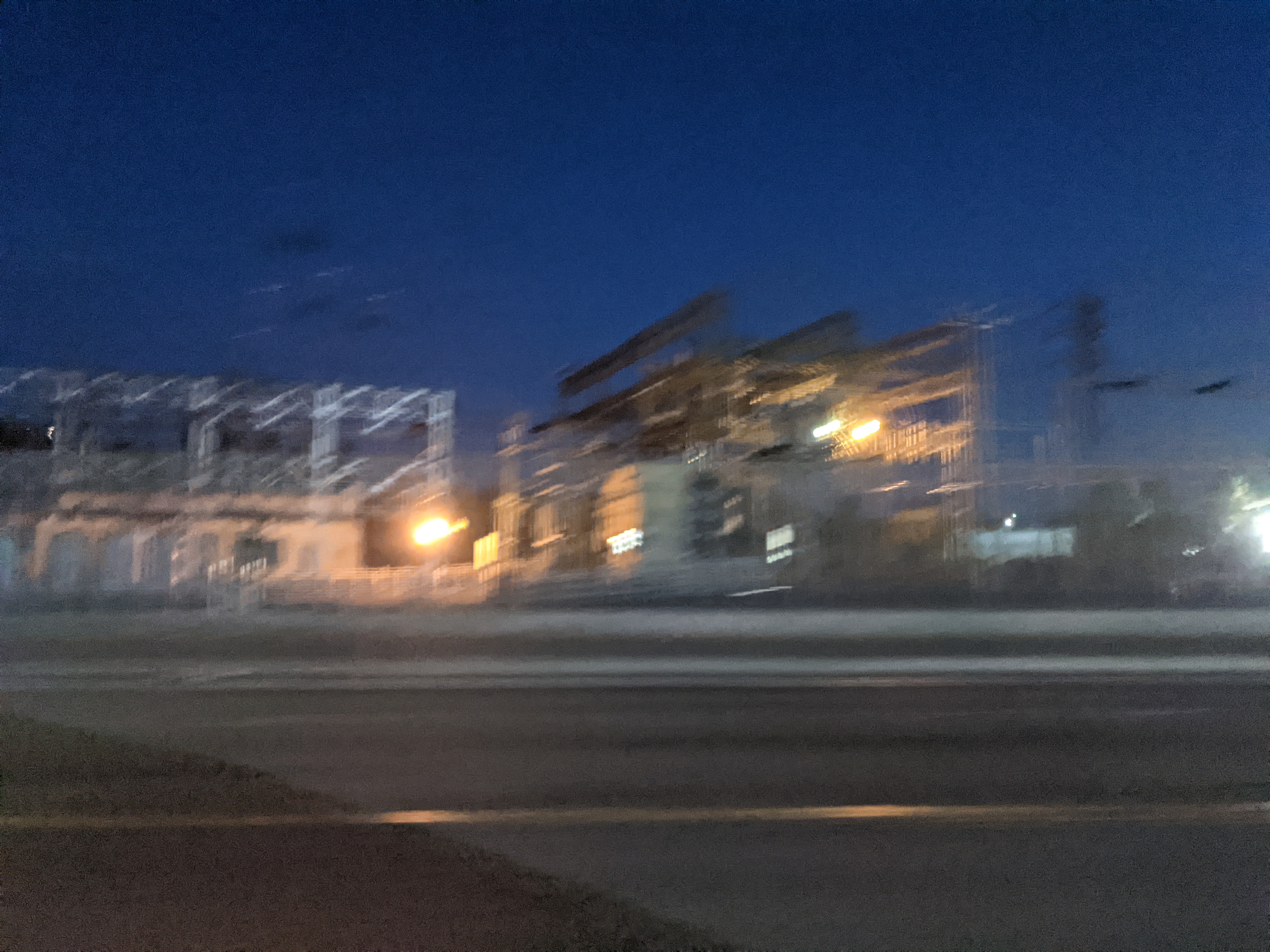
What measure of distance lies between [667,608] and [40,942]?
39.8 feet

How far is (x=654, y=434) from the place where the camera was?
22312 mm

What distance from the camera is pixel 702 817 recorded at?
5719mm

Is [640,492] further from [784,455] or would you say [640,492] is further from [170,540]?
[170,540]

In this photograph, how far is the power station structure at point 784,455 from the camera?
17.8 metres

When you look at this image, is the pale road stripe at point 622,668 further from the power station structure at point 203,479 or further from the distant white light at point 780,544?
the power station structure at point 203,479

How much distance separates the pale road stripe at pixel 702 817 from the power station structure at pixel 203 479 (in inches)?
522

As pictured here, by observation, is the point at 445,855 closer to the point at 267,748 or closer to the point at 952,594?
the point at 267,748

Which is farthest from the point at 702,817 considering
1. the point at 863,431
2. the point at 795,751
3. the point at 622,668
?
the point at 863,431

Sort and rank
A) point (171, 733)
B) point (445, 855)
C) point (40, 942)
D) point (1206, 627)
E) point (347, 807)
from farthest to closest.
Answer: point (1206, 627) < point (171, 733) < point (347, 807) < point (445, 855) < point (40, 942)

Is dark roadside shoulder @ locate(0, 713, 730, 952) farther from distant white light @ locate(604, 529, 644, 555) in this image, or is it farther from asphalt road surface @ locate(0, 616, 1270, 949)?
distant white light @ locate(604, 529, 644, 555)

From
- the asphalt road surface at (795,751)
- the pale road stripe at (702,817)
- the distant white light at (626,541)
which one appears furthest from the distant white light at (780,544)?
the pale road stripe at (702,817)

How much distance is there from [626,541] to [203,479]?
32.3 ft

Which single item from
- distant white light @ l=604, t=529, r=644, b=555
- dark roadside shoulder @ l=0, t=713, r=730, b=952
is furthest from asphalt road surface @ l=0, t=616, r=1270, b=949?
distant white light @ l=604, t=529, r=644, b=555

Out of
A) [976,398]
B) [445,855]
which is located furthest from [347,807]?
[976,398]
